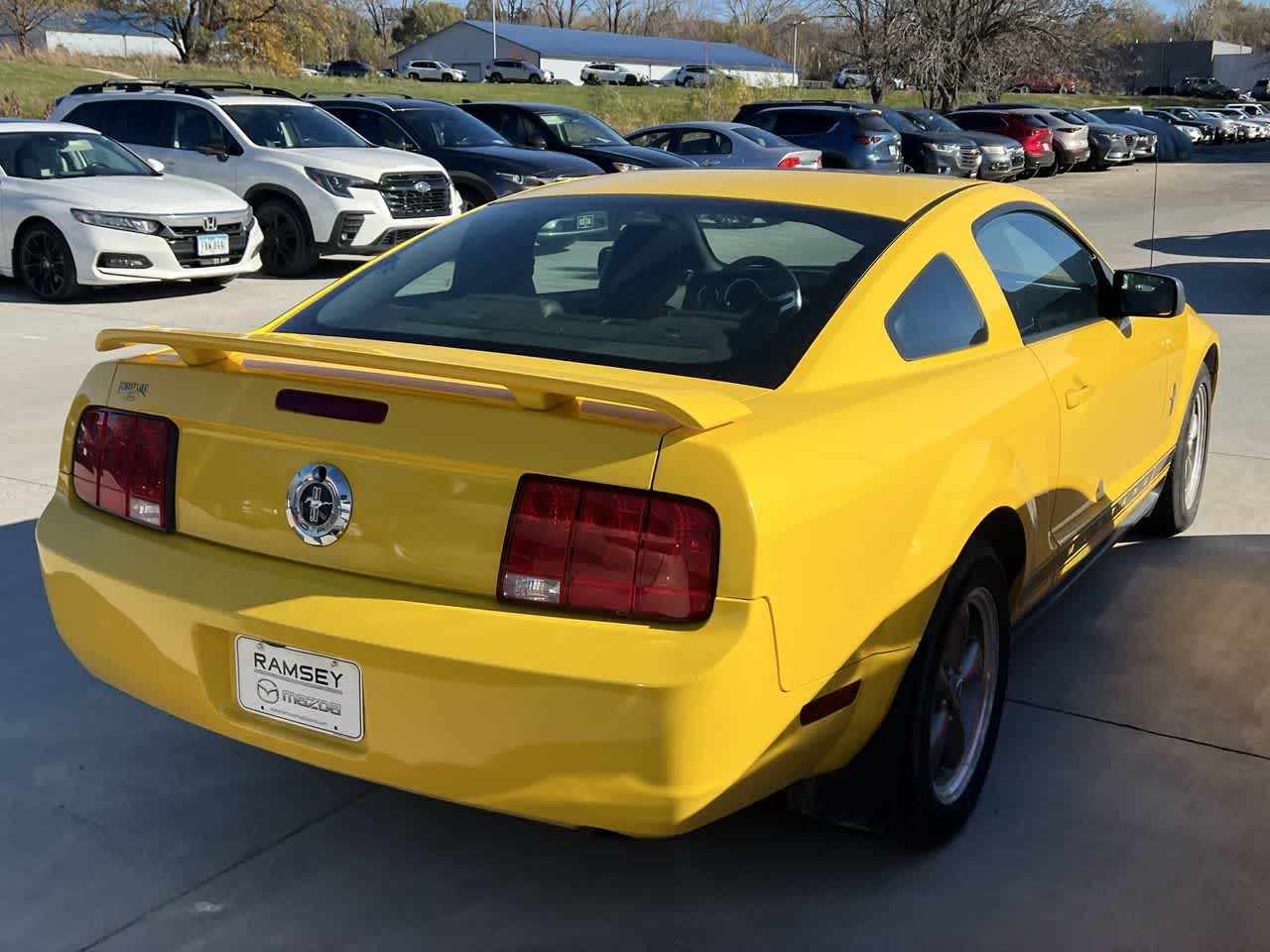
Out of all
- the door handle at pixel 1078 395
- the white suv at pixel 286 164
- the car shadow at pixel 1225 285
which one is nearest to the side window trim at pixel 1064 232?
the door handle at pixel 1078 395

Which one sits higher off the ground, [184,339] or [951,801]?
[184,339]

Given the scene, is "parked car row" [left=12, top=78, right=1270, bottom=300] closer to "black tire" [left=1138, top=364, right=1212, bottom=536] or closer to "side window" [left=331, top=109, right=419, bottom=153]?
"side window" [left=331, top=109, right=419, bottom=153]

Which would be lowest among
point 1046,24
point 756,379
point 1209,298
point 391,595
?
point 1209,298

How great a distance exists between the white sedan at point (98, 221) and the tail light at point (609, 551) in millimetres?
9254

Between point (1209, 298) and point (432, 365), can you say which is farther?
point (1209, 298)

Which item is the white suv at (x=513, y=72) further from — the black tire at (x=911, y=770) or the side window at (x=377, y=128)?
the black tire at (x=911, y=770)

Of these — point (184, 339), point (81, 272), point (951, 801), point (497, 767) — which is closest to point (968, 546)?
Answer: point (951, 801)

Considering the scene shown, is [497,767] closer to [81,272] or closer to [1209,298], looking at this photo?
[81,272]

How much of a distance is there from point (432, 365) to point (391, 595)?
0.44 metres

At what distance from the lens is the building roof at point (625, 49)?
93.1 metres

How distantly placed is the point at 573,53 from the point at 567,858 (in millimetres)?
94264

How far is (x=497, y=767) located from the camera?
247 cm

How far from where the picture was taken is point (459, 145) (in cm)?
1544

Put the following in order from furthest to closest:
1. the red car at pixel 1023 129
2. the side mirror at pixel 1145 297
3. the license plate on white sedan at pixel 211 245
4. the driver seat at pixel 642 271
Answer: the red car at pixel 1023 129 < the license plate on white sedan at pixel 211 245 < the side mirror at pixel 1145 297 < the driver seat at pixel 642 271
